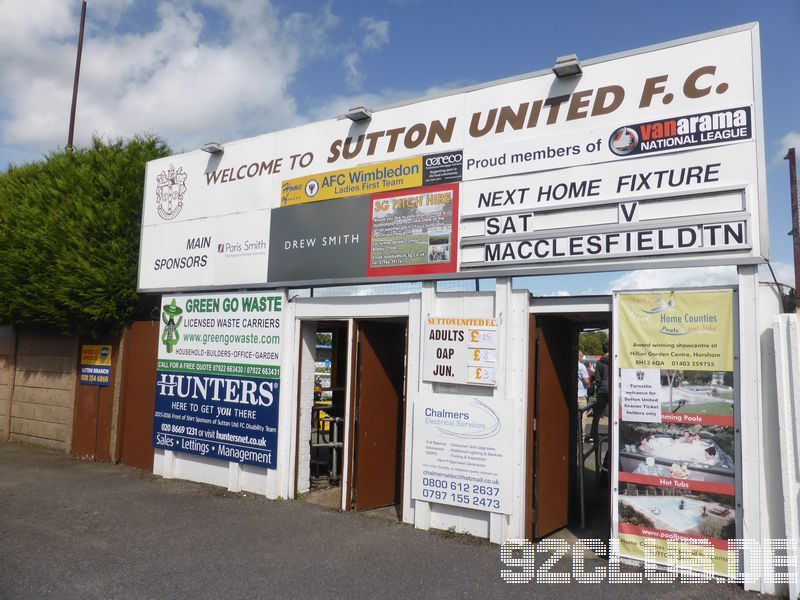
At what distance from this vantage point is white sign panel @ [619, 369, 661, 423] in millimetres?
5832

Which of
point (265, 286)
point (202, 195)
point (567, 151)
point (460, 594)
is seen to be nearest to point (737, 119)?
point (567, 151)

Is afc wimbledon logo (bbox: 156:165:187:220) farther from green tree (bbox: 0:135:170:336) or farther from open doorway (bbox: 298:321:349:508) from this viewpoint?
open doorway (bbox: 298:321:349:508)

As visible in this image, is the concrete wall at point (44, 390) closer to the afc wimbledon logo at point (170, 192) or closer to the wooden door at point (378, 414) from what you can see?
the afc wimbledon logo at point (170, 192)

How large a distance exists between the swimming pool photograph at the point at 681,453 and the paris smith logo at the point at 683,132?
8.78 ft

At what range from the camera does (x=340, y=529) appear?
23.0 ft

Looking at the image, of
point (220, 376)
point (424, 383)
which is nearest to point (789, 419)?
point (424, 383)

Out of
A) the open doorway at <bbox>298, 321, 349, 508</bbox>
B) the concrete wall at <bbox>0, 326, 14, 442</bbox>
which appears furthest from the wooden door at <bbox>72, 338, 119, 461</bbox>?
the open doorway at <bbox>298, 321, 349, 508</bbox>

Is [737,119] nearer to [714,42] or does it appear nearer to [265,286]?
[714,42]

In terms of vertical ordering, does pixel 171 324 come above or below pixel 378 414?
above

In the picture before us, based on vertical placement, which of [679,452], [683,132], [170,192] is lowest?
[679,452]

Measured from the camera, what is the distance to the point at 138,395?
10.3m

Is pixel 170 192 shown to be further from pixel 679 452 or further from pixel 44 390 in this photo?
pixel 679 452

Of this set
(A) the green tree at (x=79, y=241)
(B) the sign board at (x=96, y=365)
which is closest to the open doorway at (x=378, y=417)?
(A) the green tree at (x=79, y=241)

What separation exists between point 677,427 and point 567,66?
383 centimetres
